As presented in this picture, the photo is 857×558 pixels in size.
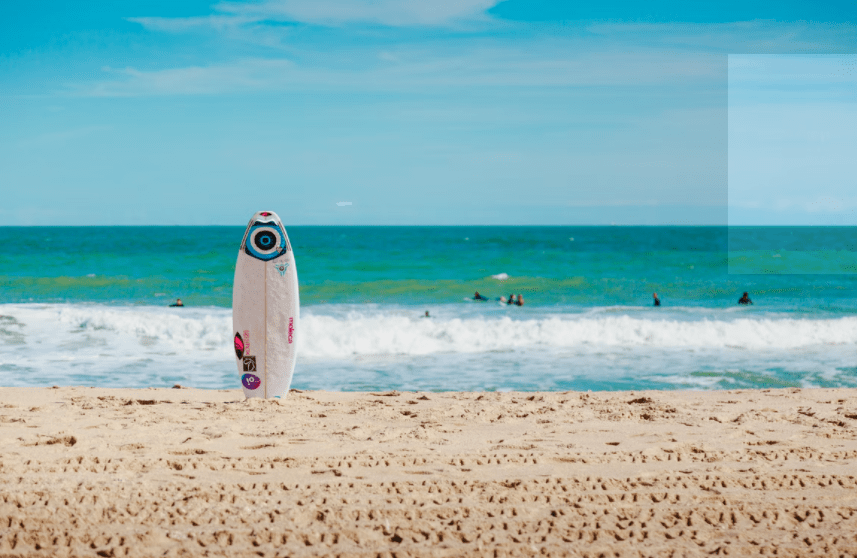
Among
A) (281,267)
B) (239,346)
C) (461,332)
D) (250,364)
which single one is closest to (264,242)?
(281,267)

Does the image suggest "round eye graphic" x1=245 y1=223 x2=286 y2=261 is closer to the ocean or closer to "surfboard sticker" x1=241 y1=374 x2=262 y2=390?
"surfboard sticker" x1=241 y1=374 x2=262 y2=390

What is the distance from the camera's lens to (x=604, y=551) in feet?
10.6

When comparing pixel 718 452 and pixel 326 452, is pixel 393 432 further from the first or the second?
pixel 718 452

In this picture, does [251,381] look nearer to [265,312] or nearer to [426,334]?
[265,312]

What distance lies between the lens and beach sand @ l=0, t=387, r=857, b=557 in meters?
3.32

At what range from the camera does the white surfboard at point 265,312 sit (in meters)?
6.79

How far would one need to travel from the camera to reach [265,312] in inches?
271

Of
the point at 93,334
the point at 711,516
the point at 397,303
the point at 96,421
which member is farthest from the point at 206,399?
the point at 397,303

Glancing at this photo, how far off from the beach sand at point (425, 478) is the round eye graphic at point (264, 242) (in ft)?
4.74

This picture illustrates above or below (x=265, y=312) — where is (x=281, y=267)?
above

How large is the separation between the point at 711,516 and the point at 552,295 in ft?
61.5

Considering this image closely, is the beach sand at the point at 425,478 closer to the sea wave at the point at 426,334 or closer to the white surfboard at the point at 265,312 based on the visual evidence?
the white surfboard at the point at 265,312

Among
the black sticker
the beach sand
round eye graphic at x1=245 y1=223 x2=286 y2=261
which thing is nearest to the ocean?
the black sticker

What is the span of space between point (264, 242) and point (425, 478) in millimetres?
3530
